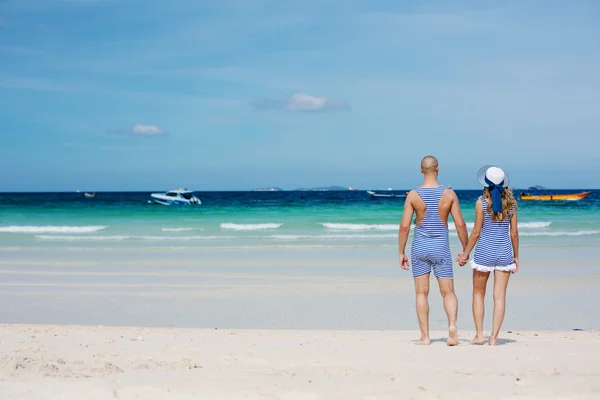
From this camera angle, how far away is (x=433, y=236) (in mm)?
5848

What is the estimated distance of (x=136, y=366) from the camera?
5.06 m

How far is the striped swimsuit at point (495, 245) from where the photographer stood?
5.93 m

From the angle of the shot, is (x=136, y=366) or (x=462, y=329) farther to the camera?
(x=462, y=329)

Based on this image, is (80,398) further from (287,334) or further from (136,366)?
(287,334)

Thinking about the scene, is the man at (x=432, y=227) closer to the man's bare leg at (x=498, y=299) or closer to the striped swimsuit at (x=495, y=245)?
the striped swimsuit at (x=495, y=245)

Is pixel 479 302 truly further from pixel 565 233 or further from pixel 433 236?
pixel 565 233

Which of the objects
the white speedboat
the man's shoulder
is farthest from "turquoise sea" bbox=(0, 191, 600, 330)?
the white speedboat

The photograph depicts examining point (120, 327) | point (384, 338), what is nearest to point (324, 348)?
point (384, 338)

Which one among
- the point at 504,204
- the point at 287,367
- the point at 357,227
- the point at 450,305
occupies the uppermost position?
the point at 504,204

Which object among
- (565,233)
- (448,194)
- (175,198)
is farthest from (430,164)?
(175,198)

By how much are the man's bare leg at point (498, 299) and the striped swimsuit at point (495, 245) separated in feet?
0.30

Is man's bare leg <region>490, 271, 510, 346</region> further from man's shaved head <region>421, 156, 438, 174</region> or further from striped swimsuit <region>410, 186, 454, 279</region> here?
man's shaved head <region>421, 156, 438, 174</region>

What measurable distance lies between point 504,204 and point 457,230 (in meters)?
0.49

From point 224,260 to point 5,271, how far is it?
4.93 metres
